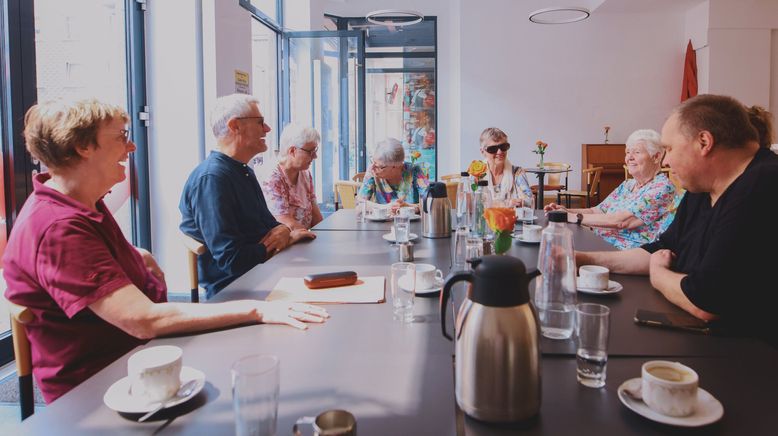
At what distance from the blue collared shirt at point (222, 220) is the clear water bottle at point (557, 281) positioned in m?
1.45

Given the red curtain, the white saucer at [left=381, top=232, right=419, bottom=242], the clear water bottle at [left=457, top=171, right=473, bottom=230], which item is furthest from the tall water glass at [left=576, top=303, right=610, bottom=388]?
the red curtain

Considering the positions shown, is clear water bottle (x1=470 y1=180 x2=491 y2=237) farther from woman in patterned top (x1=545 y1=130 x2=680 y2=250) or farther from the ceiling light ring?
the ceiling light ring

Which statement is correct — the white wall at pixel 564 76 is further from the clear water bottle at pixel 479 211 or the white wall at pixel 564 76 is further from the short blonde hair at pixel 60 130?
the short blonde hair at pixel 60 130

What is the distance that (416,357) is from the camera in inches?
47.7

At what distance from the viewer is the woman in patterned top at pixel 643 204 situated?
9.86 feet

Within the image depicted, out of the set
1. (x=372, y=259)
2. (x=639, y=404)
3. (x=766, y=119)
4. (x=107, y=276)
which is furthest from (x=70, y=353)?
(x=766, y=119)

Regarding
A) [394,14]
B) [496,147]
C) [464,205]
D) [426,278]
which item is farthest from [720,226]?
[394,14]

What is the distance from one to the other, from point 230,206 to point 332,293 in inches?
39.4

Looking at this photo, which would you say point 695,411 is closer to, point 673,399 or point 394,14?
point 673,399

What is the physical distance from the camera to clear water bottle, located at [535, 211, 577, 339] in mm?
1348

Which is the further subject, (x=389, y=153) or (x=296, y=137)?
(x=389, y=153)

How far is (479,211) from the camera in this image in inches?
108

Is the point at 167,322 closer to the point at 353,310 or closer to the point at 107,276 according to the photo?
the point at 107,276

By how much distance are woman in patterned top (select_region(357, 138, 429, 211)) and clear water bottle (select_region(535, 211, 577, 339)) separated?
255 centimetres
